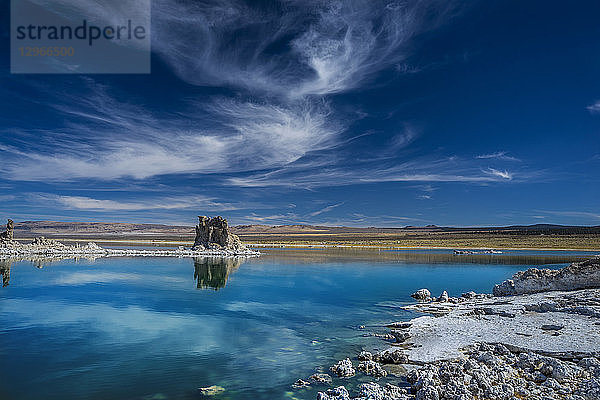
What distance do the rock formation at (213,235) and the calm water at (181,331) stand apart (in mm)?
31755

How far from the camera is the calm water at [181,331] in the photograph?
9.44 meters

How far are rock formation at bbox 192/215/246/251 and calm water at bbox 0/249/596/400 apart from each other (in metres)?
31.8

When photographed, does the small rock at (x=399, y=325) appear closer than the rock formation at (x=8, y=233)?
Yes

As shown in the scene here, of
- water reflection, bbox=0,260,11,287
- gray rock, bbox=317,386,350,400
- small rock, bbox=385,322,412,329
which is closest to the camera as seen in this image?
gray rock, bbox=317,386,350,400

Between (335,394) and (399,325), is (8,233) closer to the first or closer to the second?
(399,325)

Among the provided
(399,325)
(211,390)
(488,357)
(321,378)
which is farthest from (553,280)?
(211,390)

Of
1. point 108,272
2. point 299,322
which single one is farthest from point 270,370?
point 108,272

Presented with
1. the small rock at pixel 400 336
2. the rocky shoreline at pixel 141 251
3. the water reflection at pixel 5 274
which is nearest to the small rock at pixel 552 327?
the small rock at pixel 400 336

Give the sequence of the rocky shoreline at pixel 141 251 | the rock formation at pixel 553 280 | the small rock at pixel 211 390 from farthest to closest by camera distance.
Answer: the rocky shoreline at pixel 141 251, the rock formation at pixel 553 280, the small rock at pixel 211 390

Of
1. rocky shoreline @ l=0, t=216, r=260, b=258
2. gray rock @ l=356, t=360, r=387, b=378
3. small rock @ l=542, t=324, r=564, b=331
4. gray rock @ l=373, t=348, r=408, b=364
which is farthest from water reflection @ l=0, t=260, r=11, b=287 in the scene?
small rock @ l=542, t=324, r=564, b=331

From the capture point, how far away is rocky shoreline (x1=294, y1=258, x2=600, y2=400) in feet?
26.1

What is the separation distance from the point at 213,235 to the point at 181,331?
50.1m

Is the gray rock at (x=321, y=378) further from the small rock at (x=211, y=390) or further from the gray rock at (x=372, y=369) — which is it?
the small rock at (x=211, y=390)

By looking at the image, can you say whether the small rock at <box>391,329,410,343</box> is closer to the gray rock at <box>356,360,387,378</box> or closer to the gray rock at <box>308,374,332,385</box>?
the gray rock at <box>356,360,387,378</box>
